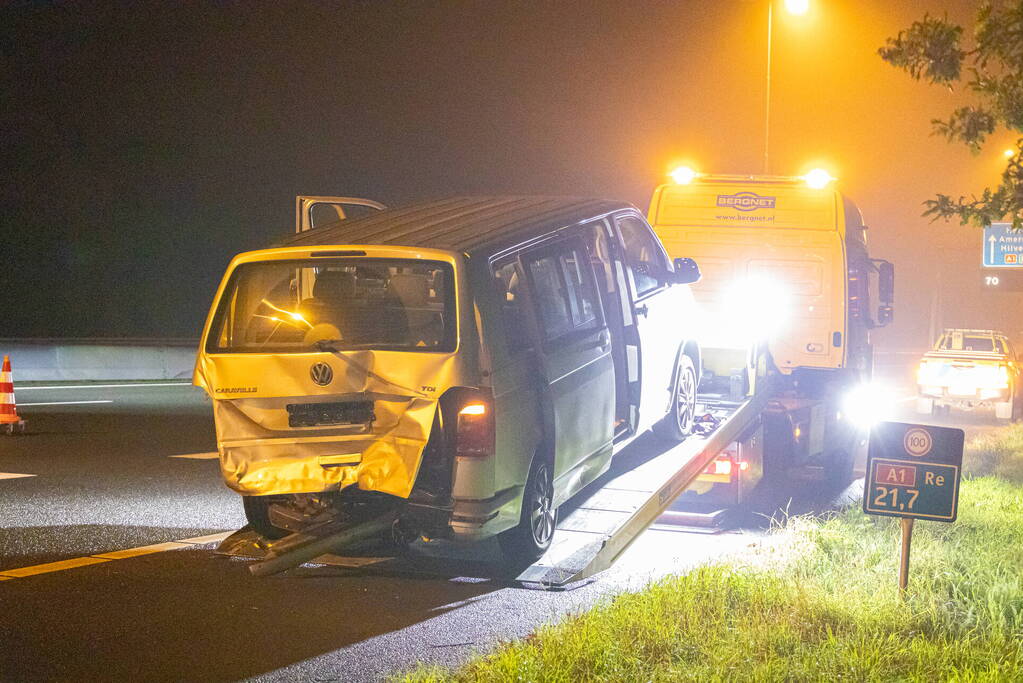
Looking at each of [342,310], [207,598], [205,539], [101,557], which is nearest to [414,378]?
[342,310]

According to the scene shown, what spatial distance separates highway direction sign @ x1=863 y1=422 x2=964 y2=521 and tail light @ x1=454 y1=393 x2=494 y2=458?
6.53 feet

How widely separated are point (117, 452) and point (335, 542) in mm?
7379

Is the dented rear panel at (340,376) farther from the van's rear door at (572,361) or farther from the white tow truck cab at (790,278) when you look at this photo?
the white tow truck cab at (790,278)

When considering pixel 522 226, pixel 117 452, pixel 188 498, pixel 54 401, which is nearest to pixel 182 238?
pixel 54 401

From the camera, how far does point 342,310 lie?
7066 mm

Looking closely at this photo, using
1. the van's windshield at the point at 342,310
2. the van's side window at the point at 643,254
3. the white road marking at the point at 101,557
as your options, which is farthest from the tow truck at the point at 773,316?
the van's windshield at the point at 342,310

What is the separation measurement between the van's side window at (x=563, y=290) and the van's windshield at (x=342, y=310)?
0.63 m

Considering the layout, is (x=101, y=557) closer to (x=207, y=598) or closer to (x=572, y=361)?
(x=207, y=598)

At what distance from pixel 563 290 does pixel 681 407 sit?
8.19 feet

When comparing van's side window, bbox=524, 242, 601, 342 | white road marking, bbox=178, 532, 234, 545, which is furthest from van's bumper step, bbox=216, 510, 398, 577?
white road marking, bbox=178, 532, 234, 545

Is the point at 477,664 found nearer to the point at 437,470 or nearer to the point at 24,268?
the point at 437,470

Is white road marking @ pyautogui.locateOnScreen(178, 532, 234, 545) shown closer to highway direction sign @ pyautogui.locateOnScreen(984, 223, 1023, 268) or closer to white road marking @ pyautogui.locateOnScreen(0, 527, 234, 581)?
white road marking @ pyautogui.locateOnScreen(0, 527, 234, 581)

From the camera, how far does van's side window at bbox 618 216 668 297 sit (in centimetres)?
933

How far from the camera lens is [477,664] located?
5.64 metres
